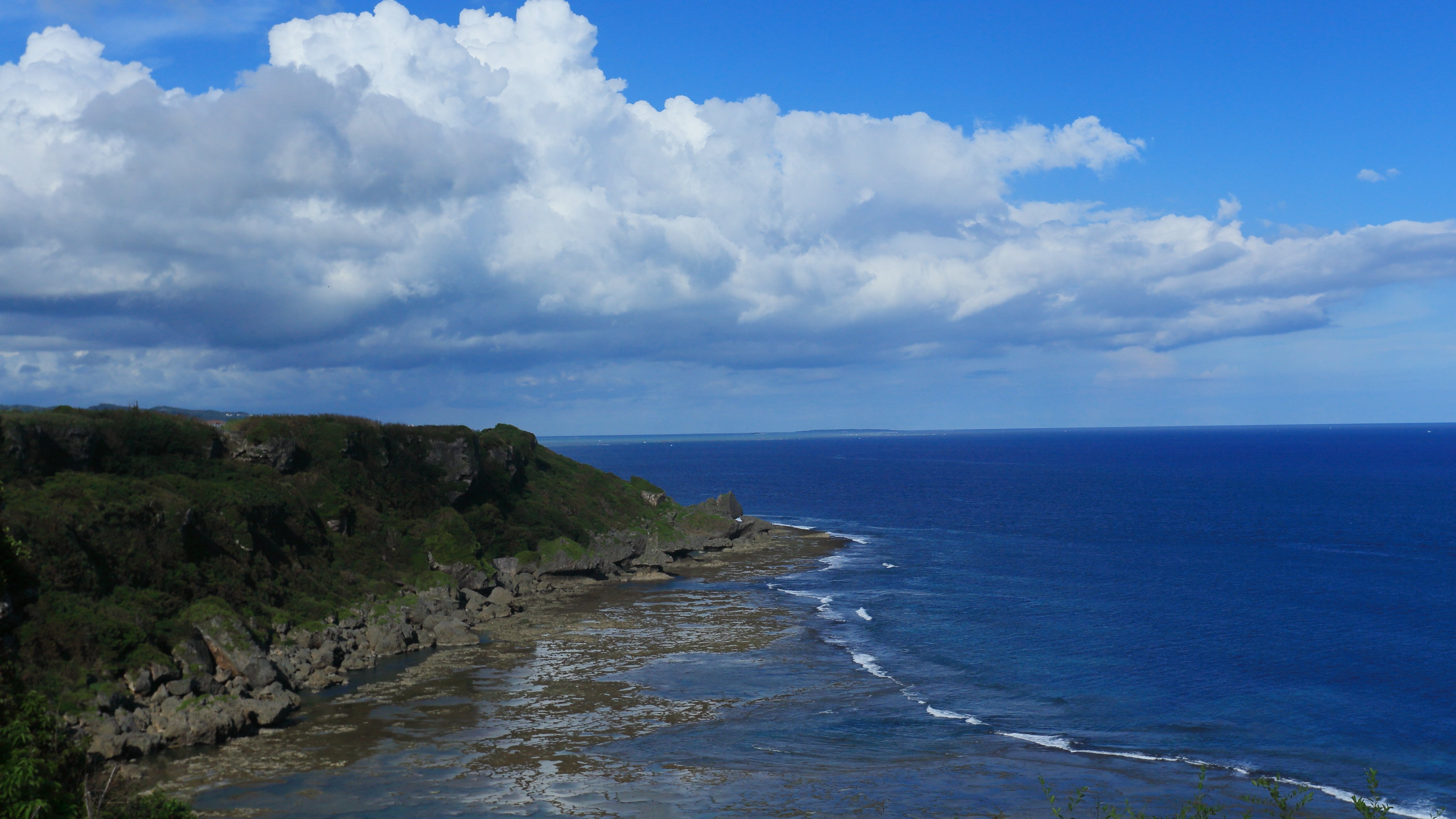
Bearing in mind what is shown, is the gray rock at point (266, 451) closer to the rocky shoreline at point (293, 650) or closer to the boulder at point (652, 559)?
the rocky shoreline at point (293, 650)

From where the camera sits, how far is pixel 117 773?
116 ft

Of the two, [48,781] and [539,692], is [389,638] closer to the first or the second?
[539,692]

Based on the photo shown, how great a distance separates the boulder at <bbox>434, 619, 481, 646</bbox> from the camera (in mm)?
64688

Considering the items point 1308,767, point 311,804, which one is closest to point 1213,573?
point 1308,767

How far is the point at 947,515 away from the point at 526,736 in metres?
113

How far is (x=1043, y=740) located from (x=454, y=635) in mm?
42514

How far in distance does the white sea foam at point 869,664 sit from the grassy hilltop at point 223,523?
123 ft

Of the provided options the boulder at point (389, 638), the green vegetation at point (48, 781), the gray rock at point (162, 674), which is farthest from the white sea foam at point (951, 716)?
the gray rock at point (162, 674)

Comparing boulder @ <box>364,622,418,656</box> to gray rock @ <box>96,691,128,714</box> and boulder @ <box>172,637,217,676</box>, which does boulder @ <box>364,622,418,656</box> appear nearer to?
boulder @ <box>172,637,217,676</box>

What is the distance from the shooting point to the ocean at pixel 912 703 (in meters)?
36.7

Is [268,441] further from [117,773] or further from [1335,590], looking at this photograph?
[1335,590]

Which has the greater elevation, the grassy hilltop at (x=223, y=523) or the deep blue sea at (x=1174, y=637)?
the grassy hilltop at (x=223, y=523)

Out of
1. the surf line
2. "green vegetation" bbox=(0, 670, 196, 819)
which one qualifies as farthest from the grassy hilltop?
the surf line

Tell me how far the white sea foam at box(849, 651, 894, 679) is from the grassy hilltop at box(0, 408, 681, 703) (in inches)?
1482
